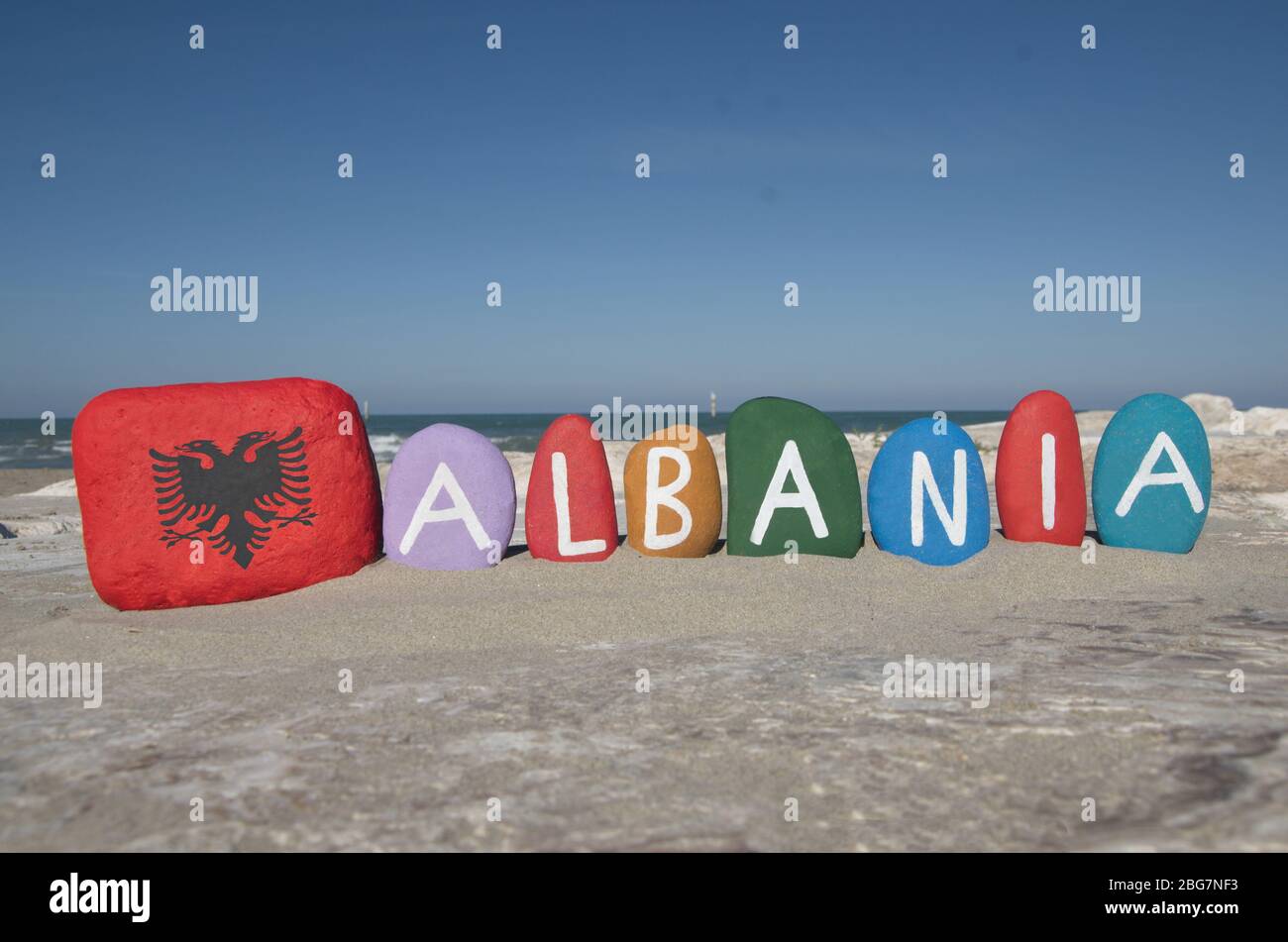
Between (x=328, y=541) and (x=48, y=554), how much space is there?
4.23 m

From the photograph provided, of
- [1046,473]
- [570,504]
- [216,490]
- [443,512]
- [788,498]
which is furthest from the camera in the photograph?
[1046,473]

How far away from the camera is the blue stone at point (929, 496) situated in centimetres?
669

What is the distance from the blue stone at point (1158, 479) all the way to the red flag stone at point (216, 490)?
5.48 meters

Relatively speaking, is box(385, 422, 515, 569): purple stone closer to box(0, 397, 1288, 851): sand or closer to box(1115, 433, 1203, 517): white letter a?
box(0, 397, 1288, 851): sand

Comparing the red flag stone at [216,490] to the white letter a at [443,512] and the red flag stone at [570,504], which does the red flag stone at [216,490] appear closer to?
the white letter a at [443,512]

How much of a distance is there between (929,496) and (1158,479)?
1775 millimetres

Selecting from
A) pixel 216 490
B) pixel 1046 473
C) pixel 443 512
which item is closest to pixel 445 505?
pixel 443 512

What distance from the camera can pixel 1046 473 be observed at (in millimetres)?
6918

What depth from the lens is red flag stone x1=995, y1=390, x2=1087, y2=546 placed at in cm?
690

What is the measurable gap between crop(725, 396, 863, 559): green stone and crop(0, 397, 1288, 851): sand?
0.48m

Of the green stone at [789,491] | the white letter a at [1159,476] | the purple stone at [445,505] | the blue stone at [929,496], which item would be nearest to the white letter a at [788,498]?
the green stone at [789,491]

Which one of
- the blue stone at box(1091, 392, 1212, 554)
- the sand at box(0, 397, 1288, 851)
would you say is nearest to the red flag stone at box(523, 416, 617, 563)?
the sand at box(0, 397, 1288, 851)

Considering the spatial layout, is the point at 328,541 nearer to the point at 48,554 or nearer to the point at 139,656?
the point at 139,656

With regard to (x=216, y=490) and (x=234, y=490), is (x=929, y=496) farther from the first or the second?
(x=216, y=490)
